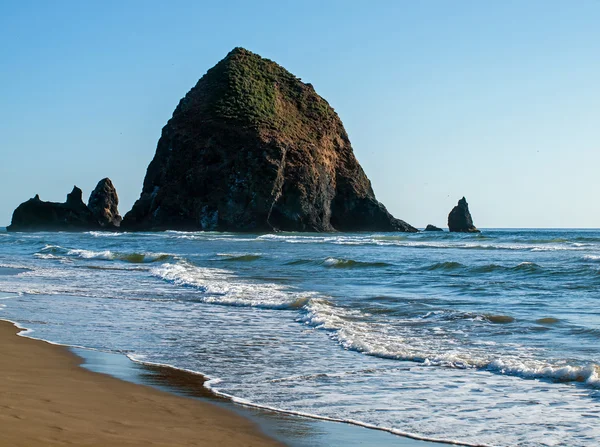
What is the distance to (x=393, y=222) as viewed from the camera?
79.1m

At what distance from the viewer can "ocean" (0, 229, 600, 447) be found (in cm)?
521

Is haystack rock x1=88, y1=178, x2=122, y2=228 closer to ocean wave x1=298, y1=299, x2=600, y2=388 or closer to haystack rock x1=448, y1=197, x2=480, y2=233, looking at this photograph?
haystack rock x1=448, y1=197, x2=480, y2=233

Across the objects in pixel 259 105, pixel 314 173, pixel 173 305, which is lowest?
pixel 173 305

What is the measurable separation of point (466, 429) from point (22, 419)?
2.86 metres

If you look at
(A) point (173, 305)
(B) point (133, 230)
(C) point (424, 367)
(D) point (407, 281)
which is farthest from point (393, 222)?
(C) point (424, 367)

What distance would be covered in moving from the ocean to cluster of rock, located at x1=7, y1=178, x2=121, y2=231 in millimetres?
68320

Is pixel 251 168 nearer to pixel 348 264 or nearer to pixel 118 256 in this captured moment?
pixel 118 256

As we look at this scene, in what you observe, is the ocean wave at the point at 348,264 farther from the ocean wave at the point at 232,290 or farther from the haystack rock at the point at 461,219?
the haystack rock at the point at 461,219

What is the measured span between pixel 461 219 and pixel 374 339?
8123cm

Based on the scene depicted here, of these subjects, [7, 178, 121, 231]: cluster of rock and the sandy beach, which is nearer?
the sandy beach

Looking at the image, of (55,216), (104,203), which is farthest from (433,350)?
(104,203)

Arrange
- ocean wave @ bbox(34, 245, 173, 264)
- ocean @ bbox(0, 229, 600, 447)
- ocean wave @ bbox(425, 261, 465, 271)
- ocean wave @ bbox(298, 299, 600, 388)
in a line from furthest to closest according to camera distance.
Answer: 1. ocean wave @ bbox(34, 245, 173, 264)
2. ocean wave @ bbox(425, 261, 465, 271)
3. ocean wave @ bbox(298, 299, 600, 388)
4. ocean @ bbox(0, 229, 600, 447)

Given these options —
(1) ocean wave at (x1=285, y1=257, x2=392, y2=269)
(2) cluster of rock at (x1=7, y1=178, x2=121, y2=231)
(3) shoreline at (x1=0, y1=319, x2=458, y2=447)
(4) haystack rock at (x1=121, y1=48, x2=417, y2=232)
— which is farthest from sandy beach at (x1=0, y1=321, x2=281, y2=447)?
(2) cluster of rock at (x1=7, y1=178, x2=121, y2=231)

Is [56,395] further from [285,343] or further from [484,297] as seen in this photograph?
[484,297]
